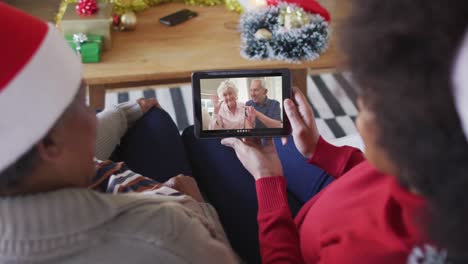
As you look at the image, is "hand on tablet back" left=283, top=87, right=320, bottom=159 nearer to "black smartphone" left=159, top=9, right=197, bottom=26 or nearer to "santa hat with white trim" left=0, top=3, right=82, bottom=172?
"santa hat with white trim" left=0, top=3, right=82, bottom=172

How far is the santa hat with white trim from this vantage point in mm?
554

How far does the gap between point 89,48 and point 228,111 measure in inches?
27.1

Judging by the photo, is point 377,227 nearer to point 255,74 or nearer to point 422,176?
point 422,176

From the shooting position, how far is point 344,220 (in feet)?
2.32

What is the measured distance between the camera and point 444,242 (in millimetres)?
499

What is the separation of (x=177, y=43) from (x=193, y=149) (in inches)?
23.0

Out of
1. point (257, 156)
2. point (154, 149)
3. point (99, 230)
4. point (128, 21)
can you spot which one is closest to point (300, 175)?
point (257, 156)

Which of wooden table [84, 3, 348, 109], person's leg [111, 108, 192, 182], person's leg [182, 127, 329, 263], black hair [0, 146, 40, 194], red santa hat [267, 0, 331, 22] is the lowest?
person's leg [182, 127, 329, 263]

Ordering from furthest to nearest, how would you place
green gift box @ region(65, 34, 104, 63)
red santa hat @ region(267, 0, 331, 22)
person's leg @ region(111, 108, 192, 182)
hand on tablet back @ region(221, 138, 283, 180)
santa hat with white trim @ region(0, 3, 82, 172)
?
red santa hat @ region(267, 0, 331, 22) < green gift box @ region(65, 34, 104, 63) < person's leg @ region(111, 108, 192, 182) < hand on tablet back @ region(221, 138, 283, 180) < santa hat with white trim @ region(0, 3, 82, 172)

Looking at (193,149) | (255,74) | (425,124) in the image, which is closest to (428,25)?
(425,124)

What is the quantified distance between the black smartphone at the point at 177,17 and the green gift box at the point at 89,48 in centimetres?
27

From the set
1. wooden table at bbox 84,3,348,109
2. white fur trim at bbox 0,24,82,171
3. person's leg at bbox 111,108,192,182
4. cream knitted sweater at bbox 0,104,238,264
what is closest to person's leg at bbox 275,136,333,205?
person's leg at bbox 111,108,192,182

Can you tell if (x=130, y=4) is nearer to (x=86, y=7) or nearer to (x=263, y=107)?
(x=86, y=7)

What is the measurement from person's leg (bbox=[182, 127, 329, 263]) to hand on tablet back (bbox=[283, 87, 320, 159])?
0.07 meters
